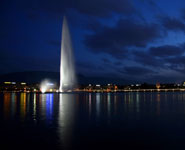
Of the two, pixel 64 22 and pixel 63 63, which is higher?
pixel 64 22

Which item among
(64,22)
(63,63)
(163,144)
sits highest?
(64,22)

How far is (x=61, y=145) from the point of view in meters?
10.1

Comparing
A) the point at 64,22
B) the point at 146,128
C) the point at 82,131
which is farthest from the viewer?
the point at 64,22

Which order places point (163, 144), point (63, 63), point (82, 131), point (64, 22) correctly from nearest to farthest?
point (163, 144)
point (82, 131)
point (64, 22)
point (63, 63)

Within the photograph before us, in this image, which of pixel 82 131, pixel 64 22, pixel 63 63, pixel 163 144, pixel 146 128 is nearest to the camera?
pixel 163 144

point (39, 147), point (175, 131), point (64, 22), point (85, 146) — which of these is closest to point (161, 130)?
point (175, 131)

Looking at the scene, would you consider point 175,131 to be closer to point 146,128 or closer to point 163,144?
point 146,128

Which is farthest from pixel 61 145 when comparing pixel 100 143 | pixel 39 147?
pixel 100 143

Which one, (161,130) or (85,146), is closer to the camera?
(85,146)

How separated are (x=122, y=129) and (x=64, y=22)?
66.9 metres

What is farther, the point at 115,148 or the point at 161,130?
the point at 161,130

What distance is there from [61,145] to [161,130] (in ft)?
22.1

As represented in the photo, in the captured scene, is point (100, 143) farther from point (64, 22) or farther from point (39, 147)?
point (64, 22)

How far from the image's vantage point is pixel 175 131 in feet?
44.5
